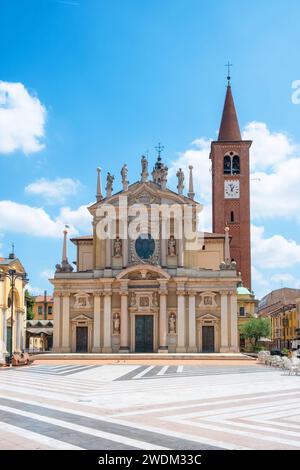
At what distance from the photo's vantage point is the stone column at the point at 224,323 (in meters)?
48.3

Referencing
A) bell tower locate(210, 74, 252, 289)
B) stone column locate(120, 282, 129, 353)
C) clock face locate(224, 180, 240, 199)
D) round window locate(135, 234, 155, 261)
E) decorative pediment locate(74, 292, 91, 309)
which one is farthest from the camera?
clock face locate(224, 180, 240, 199)

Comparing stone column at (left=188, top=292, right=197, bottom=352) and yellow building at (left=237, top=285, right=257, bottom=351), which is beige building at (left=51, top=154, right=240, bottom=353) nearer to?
stone column at (left=188, top=292, right=197, bottom=352)

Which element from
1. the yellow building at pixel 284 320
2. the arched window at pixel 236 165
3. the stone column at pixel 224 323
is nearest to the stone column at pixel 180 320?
the stone column at pixel 224 323

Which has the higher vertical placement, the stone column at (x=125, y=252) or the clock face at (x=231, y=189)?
the clock face at (x=231, y=189)

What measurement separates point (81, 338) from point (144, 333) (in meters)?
5.48

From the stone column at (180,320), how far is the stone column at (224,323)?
3256mm

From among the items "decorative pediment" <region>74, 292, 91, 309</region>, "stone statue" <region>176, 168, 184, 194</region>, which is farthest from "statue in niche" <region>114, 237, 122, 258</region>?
"stone statue" <region>176, 168, 184, 194</region>

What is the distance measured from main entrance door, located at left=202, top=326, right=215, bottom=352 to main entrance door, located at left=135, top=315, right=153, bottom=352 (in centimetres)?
444

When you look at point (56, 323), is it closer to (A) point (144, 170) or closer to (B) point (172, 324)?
(B) point (172, 324)

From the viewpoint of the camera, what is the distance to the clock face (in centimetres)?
6694

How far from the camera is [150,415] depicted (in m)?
13.4

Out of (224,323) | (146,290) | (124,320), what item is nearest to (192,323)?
(224,323)

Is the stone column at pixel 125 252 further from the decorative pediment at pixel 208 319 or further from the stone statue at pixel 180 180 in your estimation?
the decorative pediment at pixel 208 319

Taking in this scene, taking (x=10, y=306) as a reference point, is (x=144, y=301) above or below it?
above
